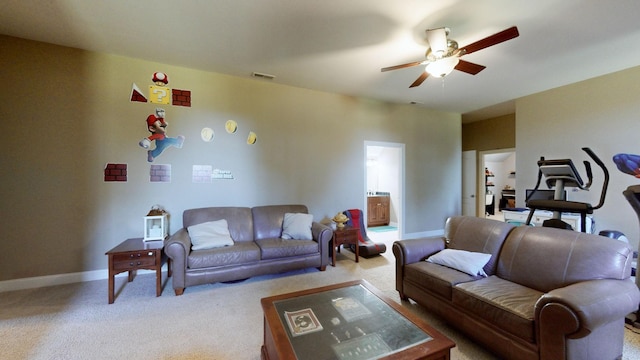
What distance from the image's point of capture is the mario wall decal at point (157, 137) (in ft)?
11.3

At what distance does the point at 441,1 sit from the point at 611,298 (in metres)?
2.47

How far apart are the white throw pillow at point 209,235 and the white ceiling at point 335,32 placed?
7.23 feet

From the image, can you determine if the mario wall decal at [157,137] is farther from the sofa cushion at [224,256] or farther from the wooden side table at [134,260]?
the sofa cushion at [224,256]

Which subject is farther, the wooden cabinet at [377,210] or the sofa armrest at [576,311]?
the wooden cabinet at [377,210]

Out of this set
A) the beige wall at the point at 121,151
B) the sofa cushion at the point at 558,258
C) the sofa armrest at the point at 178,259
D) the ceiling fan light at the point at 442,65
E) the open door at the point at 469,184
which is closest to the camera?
the sofa cushion at the point at 558,258

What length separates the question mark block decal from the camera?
11.3 feet

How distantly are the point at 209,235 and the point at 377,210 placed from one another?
4701mm

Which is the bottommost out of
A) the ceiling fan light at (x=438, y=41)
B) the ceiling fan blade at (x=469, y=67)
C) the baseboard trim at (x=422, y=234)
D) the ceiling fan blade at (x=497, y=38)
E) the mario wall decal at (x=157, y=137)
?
the baseboard trim at (x=422, y=234)

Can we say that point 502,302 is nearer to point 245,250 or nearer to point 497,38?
point 497,38

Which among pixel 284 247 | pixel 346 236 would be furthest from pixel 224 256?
Answer: pixel 346 236

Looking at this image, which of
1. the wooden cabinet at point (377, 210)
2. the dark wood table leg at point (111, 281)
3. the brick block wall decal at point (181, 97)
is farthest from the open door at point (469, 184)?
the dark wood table leg at point (111, 281)

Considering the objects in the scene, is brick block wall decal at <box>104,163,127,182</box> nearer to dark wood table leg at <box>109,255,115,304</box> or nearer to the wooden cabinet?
dark wood table leg at <box>109,255,115,304</box>

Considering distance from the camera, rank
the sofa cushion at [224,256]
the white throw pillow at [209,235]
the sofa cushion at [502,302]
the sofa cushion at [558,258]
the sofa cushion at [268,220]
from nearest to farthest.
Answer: the sofa cushion at [502,302], the sofa cushion at [558,258], the sofa cushion at [224,256], the white throw pillow at [209,235], the sofa cushion at [268,220]

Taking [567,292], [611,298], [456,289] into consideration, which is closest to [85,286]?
[456,289]
